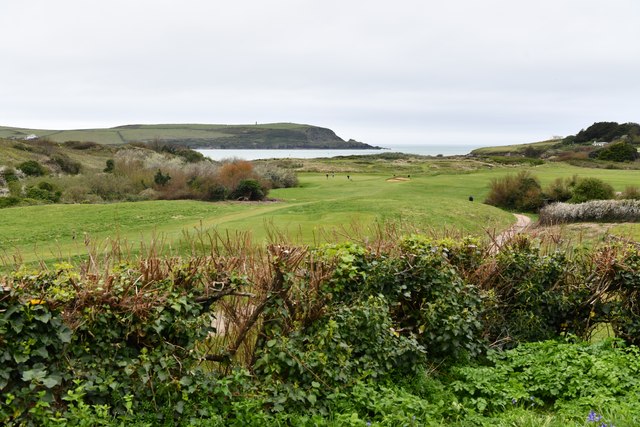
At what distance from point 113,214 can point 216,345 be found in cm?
2284

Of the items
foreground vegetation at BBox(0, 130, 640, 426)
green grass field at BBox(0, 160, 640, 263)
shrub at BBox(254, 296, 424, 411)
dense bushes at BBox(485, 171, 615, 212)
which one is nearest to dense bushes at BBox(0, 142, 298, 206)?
green grass field at BBox(0, 160, 640, 263)

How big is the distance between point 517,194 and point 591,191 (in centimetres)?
509

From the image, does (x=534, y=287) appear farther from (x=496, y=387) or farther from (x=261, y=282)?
(x=261, y=282)

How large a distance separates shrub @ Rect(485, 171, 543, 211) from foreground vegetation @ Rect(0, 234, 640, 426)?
107 feet

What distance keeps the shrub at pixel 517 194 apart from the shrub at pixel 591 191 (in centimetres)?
247

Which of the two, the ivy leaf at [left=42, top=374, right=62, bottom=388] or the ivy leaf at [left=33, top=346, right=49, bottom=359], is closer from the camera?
the ivy leaf at [left=42, top=374, right=62, bottom=388]

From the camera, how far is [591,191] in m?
37.7

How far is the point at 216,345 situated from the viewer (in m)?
6.21

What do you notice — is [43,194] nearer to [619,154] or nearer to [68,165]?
[68,165]

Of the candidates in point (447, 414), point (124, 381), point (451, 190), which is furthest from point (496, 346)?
point (451, 190)

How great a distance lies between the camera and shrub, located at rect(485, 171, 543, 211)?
3912 centimetres

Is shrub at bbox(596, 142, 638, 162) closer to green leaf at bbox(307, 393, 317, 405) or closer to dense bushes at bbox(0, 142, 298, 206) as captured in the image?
dense bushes at bbox(0, 142, 298, 206)

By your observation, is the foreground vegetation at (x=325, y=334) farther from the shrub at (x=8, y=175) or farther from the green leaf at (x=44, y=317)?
the shrub at (x=8, y=175)

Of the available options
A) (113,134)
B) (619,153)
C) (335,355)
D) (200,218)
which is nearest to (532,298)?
(335,355)
